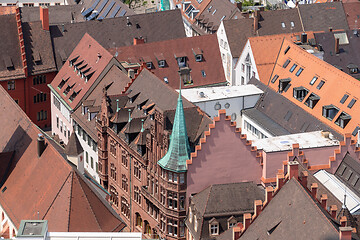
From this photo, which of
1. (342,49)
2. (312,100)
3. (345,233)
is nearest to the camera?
(345,233)

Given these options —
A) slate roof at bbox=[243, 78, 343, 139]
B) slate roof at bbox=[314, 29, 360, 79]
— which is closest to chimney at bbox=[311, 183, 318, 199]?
slate roof at bbox=[243, 78, 343, 139]

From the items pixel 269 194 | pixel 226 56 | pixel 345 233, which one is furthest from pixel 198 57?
pixel 345 233

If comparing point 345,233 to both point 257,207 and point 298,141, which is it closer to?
point 257,207

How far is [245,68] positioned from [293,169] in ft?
237

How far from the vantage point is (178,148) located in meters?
138

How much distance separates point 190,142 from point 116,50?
2039 inches

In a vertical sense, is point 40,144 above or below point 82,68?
above

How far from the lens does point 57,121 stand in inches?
7549

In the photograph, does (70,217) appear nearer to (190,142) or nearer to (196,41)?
(190,142)

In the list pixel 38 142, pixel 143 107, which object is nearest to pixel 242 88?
pixel 143 107

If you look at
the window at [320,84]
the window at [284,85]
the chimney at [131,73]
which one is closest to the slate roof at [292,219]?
the window at [320,84]

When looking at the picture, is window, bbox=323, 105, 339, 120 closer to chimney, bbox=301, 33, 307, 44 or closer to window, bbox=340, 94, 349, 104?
window, bbox=340, 94, 349, 104

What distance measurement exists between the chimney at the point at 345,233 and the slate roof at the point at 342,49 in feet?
270

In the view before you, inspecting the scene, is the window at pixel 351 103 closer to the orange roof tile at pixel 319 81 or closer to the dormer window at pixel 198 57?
the orange roof tile at pixel 319 81
